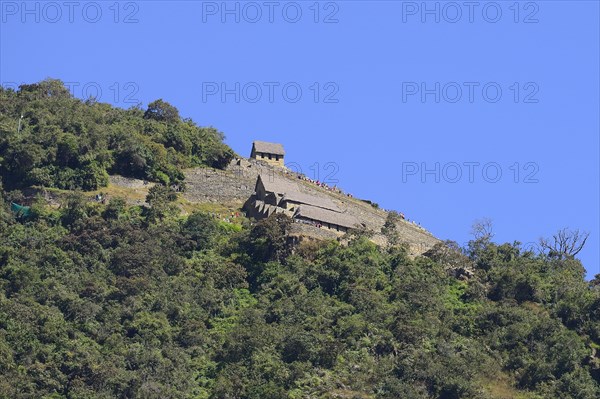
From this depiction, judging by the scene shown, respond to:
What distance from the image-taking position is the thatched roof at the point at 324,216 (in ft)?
379

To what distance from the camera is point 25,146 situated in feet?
394

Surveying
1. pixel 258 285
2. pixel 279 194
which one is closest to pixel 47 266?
pixel 258 285

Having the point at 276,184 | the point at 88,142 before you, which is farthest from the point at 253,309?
the point at 88,142

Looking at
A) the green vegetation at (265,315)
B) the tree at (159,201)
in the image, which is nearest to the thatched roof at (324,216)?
the green vegetation at (265,315)

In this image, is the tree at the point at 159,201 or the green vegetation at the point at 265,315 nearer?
the green vegetation at the point at 265,315

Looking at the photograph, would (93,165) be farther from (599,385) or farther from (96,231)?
(599,385)

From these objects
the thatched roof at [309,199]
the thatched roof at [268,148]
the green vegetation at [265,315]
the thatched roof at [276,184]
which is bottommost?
the green vegetation at [265,315]

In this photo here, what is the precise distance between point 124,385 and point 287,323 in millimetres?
11398

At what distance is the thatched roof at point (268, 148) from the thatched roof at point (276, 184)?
38.5 feet

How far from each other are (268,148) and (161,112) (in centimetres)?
928

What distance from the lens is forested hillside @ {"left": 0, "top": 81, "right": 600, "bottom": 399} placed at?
310 feet

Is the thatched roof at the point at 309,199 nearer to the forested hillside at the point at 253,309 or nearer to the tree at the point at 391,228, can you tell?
the tree at the point at 391,228

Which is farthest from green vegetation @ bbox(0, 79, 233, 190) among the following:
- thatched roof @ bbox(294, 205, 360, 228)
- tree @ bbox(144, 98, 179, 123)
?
thatched roof @ bbox(294, 205, 360, 228)

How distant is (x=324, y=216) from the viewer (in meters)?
116
